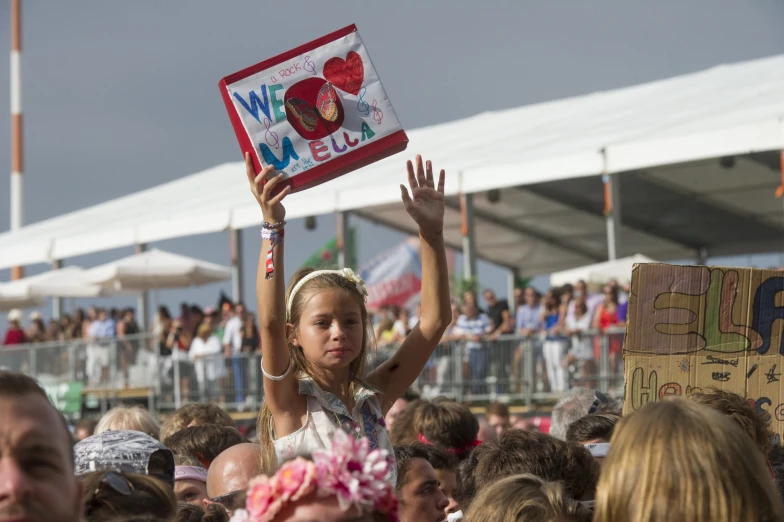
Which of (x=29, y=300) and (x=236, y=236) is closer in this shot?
(x=236, y=236)

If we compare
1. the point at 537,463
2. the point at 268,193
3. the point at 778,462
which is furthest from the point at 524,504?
the point at 778,462

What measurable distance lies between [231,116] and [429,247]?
866 millimetres

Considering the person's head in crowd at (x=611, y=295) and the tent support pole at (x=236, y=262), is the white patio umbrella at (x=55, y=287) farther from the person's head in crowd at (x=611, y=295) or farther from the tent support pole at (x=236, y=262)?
the person's head in crowd at (x=611, y=295)

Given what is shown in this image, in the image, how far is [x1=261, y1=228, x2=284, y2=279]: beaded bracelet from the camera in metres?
3.78

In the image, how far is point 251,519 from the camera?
2.21m

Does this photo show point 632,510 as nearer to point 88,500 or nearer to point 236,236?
point 88,500

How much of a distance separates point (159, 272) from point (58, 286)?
4.77 m

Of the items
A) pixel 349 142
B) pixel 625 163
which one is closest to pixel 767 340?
pixel 349 142

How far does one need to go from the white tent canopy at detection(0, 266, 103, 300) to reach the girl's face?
22.2 meters

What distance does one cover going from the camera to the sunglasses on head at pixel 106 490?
2.83 metres

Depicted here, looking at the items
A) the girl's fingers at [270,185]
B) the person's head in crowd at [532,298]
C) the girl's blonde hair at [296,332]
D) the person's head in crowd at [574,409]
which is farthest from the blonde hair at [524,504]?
the person's head in crowd at [532,298]

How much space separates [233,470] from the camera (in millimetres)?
4477

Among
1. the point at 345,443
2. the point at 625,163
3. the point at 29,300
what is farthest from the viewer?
the point at 29,300

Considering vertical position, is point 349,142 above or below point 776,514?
above
